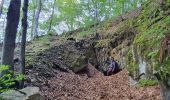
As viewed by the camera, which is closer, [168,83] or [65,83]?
[168,83]

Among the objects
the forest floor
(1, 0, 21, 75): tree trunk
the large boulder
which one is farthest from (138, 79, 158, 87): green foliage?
(1, 0, 21, 75): tree trunk

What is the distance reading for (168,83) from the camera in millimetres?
6227

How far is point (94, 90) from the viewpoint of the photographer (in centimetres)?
1027

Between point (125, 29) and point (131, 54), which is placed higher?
point (125, 29)

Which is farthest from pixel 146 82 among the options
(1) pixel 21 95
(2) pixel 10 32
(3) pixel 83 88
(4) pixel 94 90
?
(2) pixel 10 32

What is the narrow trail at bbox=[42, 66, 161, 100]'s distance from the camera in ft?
27.8

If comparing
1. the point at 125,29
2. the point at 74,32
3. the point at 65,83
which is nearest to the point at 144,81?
the point at 65,83

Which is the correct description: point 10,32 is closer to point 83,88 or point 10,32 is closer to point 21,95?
point 21,95

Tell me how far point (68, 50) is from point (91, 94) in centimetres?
620

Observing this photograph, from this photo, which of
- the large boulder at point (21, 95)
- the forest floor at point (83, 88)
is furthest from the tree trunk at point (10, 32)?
the forest floor at point (83, 88)

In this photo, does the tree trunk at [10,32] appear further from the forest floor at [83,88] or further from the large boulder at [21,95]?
the forest floor at [83,88]

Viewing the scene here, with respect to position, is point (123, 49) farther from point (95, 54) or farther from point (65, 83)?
point (65, 83)

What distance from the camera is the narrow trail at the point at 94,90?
27.8 ft

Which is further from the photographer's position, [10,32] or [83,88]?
[83,88]
